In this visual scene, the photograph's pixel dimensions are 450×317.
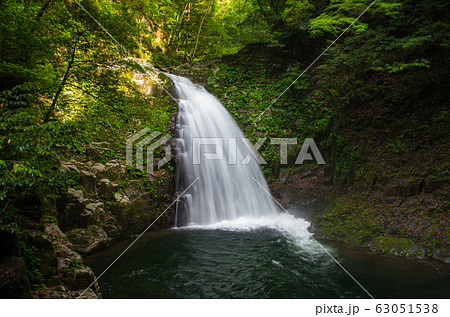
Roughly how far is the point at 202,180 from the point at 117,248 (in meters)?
4.24

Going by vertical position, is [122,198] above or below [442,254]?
above

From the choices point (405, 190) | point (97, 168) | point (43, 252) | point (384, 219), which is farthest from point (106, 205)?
point (405, 190)

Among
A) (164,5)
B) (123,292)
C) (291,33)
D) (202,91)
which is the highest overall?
(164,5)

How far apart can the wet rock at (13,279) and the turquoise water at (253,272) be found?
5.14 feet

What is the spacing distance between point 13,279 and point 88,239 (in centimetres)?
330

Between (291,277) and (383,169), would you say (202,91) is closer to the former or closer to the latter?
(383,169)

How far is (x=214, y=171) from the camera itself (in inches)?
409

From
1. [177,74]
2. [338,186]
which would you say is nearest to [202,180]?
[338,186]

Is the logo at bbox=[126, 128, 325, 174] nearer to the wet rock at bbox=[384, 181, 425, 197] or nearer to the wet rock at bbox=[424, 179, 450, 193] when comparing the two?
the wet rock at bbox=[384, 181, 425, 197]

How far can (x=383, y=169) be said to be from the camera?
822 cm

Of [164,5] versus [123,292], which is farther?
[164,5]

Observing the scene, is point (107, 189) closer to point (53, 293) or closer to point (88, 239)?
point (88, 239)

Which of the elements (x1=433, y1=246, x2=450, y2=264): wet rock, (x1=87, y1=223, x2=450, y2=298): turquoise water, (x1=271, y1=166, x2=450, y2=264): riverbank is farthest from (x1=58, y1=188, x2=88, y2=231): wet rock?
(x1=433, y1=246, x2=450, y2=264): wet rock

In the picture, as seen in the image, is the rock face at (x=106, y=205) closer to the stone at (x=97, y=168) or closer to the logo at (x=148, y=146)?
the stone at (x=97, y=168)
